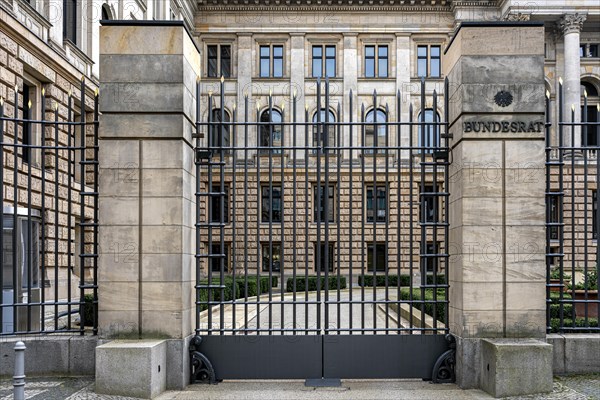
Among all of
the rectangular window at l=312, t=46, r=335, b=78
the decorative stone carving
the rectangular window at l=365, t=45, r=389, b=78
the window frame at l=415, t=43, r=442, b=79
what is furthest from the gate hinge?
A: the decorative stone carving

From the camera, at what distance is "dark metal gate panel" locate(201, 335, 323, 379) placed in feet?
29.1

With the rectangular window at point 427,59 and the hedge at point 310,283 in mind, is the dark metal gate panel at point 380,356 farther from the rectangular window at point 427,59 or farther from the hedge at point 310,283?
the rectangular window at point 427,59

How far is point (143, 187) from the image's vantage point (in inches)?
339

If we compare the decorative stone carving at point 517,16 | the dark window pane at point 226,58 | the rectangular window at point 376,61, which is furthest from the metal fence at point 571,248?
the dark window pane at point 226,58

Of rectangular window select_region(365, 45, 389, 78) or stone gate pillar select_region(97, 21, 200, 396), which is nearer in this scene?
stone gate pillar select_region(97, 21, 200, 396)

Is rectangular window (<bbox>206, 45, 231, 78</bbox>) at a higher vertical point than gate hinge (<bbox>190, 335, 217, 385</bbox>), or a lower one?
higher

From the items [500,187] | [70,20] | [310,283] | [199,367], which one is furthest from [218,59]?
[500,187]

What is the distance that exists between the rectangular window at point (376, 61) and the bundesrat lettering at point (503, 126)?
3491cm

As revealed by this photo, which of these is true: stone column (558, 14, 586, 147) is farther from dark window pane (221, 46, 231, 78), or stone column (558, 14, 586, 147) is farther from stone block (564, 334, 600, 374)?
stone block (564, 334, 600, 374)

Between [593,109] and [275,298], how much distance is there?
2930cm

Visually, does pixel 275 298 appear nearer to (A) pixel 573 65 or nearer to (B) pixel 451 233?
(B) pixel 451 233

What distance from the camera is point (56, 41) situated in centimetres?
2378

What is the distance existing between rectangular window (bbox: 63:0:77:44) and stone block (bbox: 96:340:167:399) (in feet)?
67.2

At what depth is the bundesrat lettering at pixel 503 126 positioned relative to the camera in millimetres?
8602
